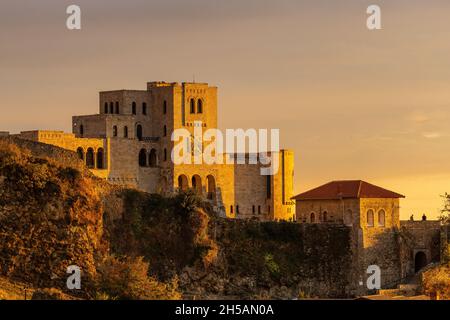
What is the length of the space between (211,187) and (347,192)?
24027mm

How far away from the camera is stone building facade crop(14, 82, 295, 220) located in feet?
359

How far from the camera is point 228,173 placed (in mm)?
117125

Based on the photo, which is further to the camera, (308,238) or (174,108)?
(174,108)

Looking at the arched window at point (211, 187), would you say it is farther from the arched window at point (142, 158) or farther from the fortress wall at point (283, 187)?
the fortress wall at point (283, 187)

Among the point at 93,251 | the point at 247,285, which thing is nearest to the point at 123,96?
the point at 247,285

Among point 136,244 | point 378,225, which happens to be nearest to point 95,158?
point 378,225

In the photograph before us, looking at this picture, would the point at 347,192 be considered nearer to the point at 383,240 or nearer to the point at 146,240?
the point at 383,240

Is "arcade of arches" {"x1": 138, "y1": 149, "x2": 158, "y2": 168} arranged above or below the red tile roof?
above

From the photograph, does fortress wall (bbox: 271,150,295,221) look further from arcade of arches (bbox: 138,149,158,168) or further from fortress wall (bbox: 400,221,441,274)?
fortress wall (bbox: 400,221,441,274)

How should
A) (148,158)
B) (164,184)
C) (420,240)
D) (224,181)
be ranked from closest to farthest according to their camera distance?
(420,240) → (164,184) → (148,158) → (224,181)

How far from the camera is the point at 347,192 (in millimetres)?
92438

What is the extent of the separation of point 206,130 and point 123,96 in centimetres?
678

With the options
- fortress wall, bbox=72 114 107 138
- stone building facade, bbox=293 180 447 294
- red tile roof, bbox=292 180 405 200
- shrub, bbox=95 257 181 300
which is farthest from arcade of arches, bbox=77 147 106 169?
shrub, bbox=95 257 181 300
